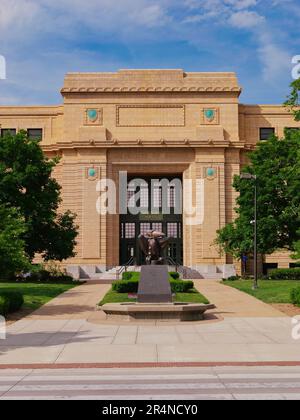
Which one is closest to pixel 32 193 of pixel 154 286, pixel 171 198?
pixel 171 198

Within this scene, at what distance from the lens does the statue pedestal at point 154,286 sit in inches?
875

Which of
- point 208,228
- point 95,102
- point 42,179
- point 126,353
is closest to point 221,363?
point 126,353

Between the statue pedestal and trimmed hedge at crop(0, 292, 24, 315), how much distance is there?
5.63 meters

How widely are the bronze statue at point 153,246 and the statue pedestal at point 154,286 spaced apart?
8.92 feet

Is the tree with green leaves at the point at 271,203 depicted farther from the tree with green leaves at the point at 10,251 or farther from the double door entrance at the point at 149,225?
the tree with green leaves at the point at 10,251

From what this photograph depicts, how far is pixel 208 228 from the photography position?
187 ft

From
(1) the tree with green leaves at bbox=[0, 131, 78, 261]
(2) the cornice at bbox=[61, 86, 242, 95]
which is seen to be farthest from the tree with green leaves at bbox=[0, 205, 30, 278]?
(2) the cornice at bbox=[61, 86, 242, 95]

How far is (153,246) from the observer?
86.1ft

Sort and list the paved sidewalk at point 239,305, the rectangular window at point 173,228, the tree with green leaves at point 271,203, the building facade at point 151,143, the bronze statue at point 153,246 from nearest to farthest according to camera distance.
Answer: the paved sidewalk at point 239,305 → the bronze statue at point 153,246 → the tree with green leaves at point 271,203 → the building facade at point 151,143 → the rectangular window at point 173,228

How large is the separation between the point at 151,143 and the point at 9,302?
121 feet

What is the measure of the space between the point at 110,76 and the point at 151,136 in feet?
26.8

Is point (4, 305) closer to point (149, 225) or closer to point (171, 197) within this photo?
point (149, 225)

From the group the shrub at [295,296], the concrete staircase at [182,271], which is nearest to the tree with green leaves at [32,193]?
the concrete staircase at [182,271]
